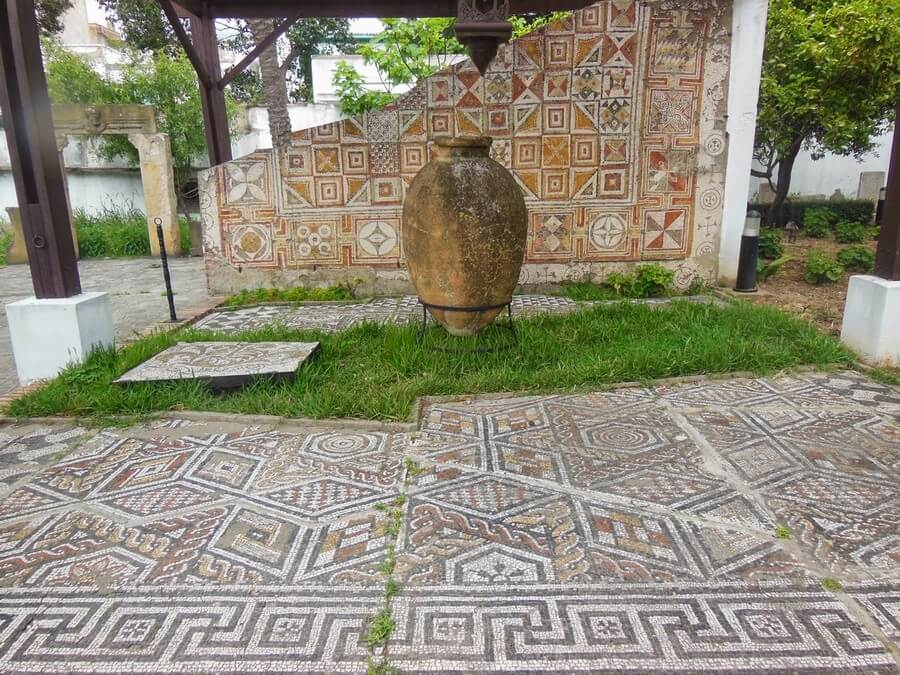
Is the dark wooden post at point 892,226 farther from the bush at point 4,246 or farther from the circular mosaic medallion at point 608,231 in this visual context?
the bush at point 4,246

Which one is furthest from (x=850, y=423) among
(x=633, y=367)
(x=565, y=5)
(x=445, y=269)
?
(x=565, y=5)

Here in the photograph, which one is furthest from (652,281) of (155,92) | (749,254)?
(155,92)

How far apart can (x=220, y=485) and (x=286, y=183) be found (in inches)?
149

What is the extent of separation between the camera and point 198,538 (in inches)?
80.7

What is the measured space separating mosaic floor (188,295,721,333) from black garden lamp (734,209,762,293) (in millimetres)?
450

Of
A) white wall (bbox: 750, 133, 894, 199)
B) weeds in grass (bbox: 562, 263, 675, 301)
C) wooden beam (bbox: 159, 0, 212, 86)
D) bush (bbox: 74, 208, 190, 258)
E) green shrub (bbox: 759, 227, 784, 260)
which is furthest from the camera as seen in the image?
white wall (bbox: 750, 133, 894, 199)

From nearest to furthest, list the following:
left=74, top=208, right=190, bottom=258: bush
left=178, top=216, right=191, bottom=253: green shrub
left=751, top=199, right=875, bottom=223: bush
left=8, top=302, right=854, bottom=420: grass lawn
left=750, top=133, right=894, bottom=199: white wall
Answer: left=8, top=302, right=854, bottom=420: grass lawn < left=74, top=208, right=190, bottom=258: bush < left=178, top=216, right=191, bottom=253: green shrub < left=751, top=199, right=875, bottom=223: bush < left=750, top=133, right=894, bottom=199: white wall

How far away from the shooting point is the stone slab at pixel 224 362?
331 centimetres

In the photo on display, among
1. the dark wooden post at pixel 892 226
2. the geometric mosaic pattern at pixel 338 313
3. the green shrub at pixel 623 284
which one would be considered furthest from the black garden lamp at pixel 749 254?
the dark wooden post at pixel 892 226

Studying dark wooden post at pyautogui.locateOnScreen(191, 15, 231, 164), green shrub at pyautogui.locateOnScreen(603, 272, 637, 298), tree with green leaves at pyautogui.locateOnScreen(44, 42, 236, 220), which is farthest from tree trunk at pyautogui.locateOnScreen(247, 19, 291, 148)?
green shrub at pyautogui.locateOnScreen(603, 272, 637, 298)

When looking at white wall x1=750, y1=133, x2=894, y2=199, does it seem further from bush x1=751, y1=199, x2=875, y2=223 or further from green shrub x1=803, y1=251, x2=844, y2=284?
green shrub x1=803, y1=251, x2=844, y2=284

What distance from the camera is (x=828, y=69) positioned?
22.5 feet

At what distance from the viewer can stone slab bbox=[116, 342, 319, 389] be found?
10.8 ft

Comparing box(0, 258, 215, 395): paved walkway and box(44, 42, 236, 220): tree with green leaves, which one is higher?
box(44, 42, 236, 220): tree with green leaves
